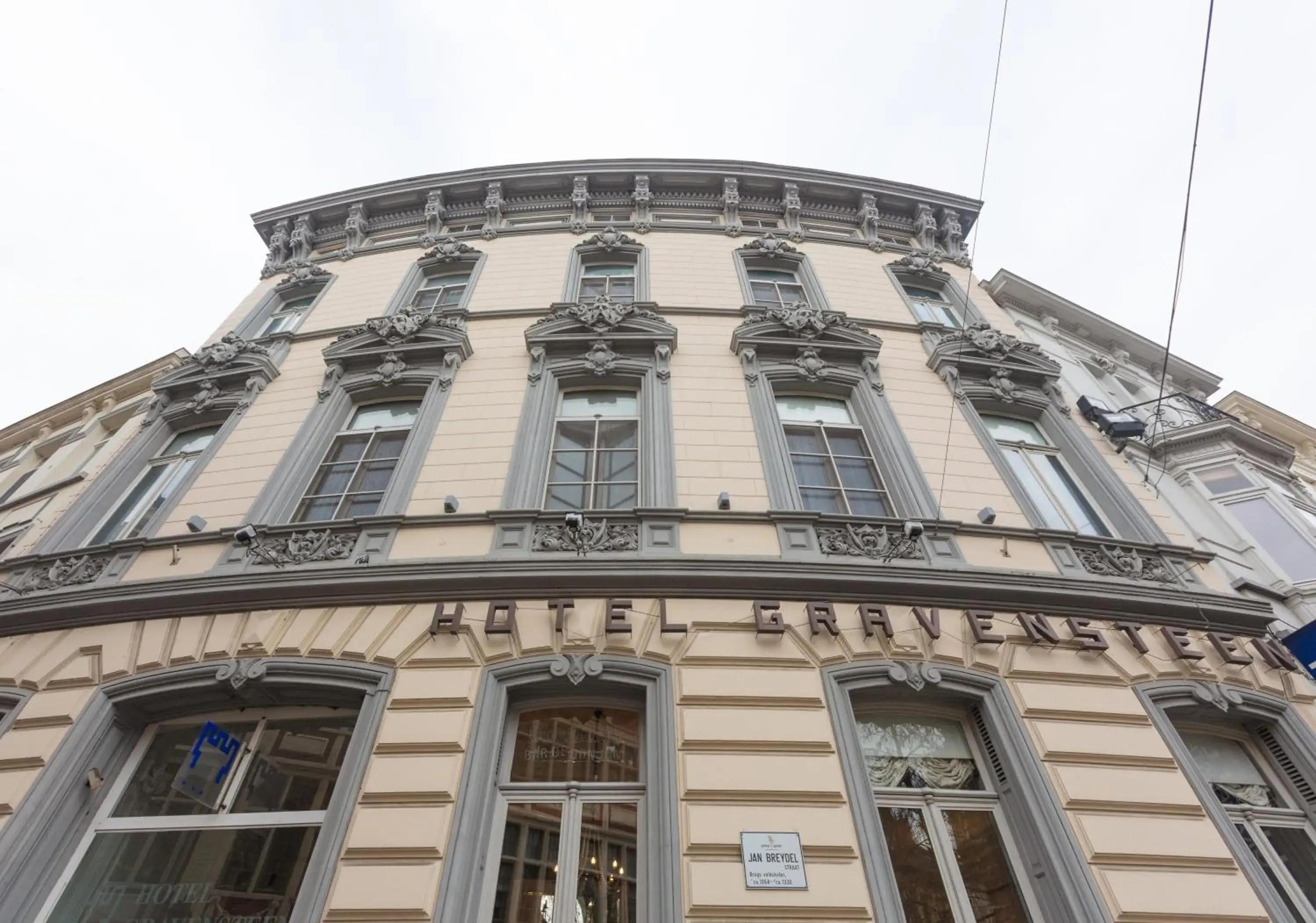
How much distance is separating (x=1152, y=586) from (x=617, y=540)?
6484mm

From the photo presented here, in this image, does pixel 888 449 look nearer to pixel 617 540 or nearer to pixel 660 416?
pixel 660 416

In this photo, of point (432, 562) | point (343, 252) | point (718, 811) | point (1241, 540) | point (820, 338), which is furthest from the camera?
point (343, 252)

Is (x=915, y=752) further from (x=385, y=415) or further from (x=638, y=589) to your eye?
(x=385, y=415)

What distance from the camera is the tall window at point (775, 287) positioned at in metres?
13.0

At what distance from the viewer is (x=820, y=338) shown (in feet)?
36.3

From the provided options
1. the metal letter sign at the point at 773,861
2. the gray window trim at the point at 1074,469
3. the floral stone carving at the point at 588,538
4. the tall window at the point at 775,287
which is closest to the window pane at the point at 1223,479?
the gray window trim at the point at 1074,469

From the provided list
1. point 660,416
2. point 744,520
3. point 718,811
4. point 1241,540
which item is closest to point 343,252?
point 660,416

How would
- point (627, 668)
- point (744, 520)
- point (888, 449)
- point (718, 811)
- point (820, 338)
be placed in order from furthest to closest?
1. point (820, 338)
2. point (888, 449)
3. point (744, 520)
4. point (627, 668)
5. point (718, 811)

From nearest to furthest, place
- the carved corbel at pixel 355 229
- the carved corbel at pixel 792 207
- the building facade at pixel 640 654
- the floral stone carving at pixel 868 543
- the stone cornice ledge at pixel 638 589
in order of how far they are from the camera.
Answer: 1. the building facade at pixel 640 654
2. the stone cornice ledge at pixel 638 589
3. the floral stone carving at pixel 868 543
4. the carved corbel at pixel 792 207
5. the carved corbel at pixel 355 229

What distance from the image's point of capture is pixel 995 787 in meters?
6.21

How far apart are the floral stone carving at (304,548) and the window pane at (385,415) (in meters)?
2.66

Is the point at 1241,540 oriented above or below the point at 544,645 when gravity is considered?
above

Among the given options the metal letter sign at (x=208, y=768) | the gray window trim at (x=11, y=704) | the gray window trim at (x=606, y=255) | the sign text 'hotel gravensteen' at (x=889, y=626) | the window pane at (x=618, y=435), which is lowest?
the metal letter sign at (x=208, y=768)

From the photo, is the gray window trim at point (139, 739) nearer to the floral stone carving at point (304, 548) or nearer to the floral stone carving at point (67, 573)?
the floral stone carving at point (304, 548)
